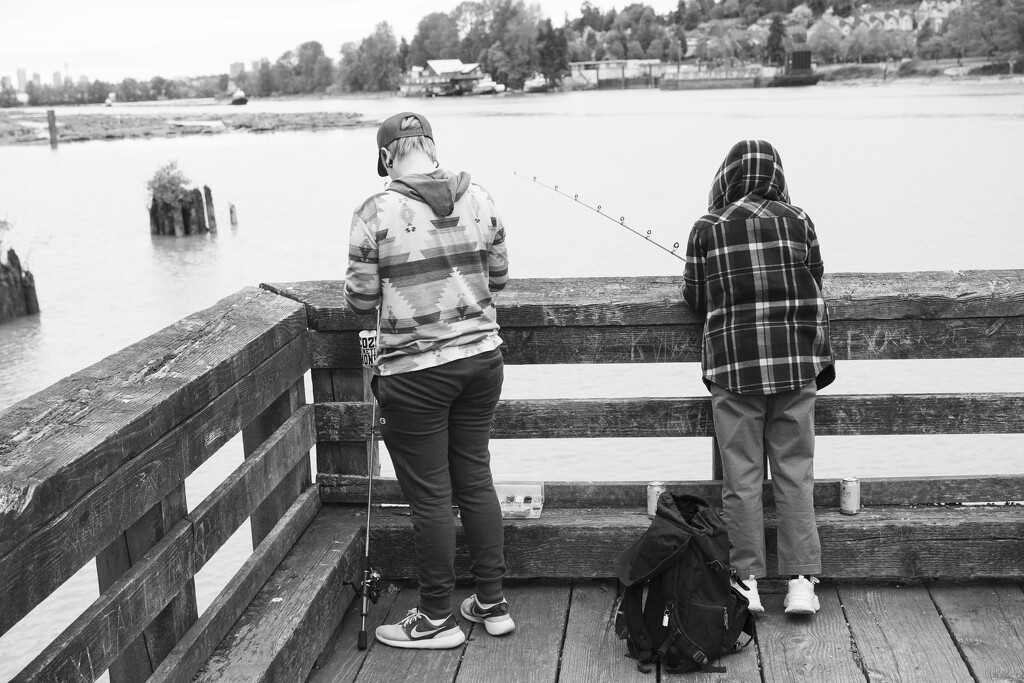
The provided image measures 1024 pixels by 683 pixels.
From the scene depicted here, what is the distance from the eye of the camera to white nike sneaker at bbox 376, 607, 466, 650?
3.05 metres

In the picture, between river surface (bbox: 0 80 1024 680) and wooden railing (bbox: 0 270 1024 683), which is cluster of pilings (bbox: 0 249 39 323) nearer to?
river surface (bbox: 0 80 1024 680)

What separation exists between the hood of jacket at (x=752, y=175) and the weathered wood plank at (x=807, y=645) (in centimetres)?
117

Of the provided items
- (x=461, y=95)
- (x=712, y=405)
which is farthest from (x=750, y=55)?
(x=712, y=405)

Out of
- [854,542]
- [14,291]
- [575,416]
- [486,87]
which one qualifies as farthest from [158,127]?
[854,542]

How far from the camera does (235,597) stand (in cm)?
280

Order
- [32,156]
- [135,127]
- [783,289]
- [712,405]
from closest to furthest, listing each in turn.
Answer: [783,289] < [712,405] < [32,156] < [135,127]

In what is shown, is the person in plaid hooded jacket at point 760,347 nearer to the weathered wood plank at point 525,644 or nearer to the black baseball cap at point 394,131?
the weathered wood plank at point 525,644

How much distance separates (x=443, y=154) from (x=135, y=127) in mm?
43520

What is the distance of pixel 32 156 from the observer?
5897cm

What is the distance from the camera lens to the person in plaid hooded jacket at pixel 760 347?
302cm

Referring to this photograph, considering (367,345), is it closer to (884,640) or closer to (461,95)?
(884,640)

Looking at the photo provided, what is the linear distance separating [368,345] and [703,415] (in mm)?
1014

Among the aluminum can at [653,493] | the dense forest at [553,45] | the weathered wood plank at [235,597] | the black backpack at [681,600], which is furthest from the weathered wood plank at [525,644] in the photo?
the dense forest at [553,45]

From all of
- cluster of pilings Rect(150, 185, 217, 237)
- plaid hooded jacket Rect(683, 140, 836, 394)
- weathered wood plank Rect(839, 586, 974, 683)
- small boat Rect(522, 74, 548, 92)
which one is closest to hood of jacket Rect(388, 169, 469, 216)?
plaid hooded jacket Rect(683, 140, 836, 394)
